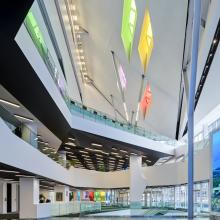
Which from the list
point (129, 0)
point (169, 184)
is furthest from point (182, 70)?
point (129, 0)

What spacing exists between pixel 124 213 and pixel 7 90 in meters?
17.9

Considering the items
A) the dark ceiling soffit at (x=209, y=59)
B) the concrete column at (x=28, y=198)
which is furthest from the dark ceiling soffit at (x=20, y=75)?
the dark ceiling soffit at (x=209, y=59)

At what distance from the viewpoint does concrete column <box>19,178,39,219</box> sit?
26203 mm

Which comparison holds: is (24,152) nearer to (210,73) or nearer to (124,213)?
(210,73)

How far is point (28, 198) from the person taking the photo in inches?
1036

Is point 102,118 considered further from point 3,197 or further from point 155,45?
point 3,197

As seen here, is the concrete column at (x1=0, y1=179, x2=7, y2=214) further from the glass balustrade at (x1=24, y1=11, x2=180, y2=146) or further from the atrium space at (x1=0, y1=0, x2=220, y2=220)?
the glass balustrade at (x1=24, y1=11, x2=180, y2=146)

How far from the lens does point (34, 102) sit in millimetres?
20625

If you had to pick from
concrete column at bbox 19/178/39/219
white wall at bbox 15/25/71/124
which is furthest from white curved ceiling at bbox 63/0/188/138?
concrete column at bbox 19/178/39/219

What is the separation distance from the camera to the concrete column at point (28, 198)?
26203mm

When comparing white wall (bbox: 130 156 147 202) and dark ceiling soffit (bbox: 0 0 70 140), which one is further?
white wall (bbox: 130 156 147 202)

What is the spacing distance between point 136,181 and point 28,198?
16984mm

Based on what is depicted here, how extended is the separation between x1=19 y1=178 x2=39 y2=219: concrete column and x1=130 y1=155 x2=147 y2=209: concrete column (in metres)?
15.2

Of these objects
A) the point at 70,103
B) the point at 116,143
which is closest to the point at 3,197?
the point at 70,103
